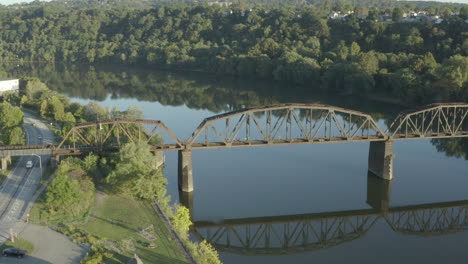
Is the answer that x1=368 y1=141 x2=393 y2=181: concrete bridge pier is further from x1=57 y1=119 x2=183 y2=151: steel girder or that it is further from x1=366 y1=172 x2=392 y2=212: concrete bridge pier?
x1=57 y1=119 x2=183 y2=151: steel girder

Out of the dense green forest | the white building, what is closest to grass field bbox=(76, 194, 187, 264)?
the dense green forest

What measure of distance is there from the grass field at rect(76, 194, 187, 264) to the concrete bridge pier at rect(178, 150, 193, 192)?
7815 millimetres

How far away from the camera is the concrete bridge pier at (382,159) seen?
53750mm

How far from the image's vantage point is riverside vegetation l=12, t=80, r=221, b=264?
1335 inches

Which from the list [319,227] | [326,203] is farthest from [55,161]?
[326,203]

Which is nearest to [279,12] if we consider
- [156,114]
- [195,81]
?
[195,81]

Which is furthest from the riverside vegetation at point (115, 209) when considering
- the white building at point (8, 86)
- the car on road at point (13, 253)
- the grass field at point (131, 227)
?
the white building at point (8, 86)

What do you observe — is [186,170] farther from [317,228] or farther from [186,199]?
[317,228]

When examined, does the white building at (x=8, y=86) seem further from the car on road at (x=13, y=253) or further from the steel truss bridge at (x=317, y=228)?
the car on road at (x=13, y=253)

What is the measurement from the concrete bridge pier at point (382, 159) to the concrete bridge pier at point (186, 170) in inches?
815

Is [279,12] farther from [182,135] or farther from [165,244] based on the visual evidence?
[165,244]

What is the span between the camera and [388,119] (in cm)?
8719

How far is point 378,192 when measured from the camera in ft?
172

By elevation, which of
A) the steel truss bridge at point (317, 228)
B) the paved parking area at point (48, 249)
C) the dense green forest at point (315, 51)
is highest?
the dense green forest at point (315, 51)
